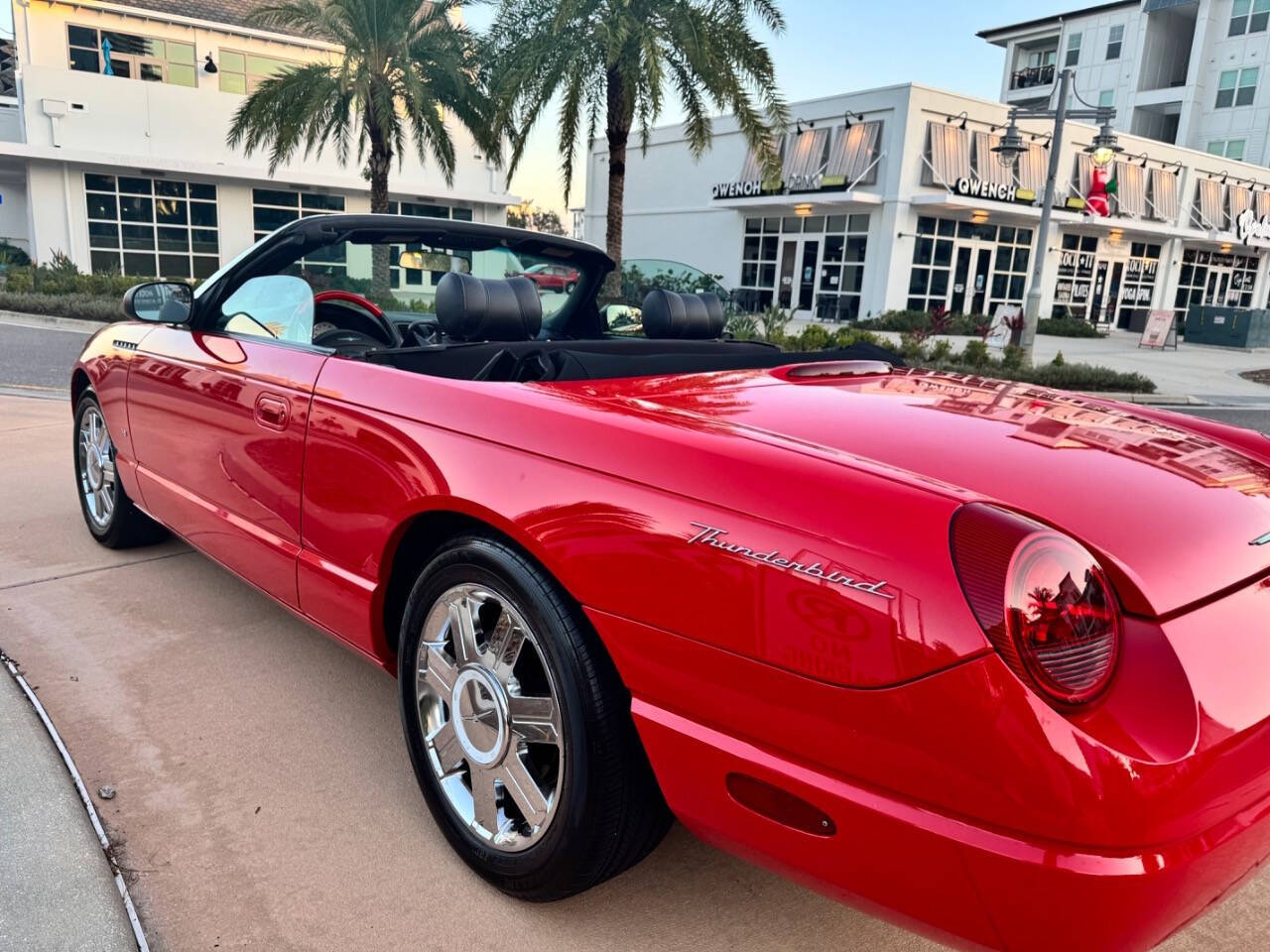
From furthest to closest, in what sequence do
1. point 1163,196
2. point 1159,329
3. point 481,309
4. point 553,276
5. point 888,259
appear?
point 1163,196
point 888,259
point 1159,329
point 553,276
point 481,309

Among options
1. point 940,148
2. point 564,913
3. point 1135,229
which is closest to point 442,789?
point 564,913

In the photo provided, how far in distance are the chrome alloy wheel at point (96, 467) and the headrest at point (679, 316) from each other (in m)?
2.44

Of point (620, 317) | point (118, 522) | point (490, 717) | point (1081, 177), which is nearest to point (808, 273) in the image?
point (1081, 177)

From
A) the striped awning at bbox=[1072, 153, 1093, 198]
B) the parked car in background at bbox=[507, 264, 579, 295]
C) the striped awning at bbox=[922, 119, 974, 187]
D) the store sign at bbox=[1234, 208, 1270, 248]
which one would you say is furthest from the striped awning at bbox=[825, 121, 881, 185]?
the parked car in background at bbox=[507, 264, 579, 295]

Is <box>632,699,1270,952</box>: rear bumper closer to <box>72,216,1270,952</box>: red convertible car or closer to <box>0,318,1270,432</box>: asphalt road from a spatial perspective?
<box>72,216,1270,952</box>: red convertible car

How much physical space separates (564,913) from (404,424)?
1.21m

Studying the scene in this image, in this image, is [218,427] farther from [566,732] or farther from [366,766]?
[566,732]

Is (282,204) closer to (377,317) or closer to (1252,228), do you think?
(377,317)

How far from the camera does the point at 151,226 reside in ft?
94.9

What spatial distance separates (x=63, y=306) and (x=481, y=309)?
19801 millimetres

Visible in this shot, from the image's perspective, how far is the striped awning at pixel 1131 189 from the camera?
32156mm

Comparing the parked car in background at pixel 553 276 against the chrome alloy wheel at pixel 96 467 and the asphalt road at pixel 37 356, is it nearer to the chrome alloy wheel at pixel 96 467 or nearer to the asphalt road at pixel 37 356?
the chrome alloy wheel at pixel 96 467

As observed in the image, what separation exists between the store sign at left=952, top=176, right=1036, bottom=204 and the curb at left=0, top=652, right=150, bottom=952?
28288 millimetres

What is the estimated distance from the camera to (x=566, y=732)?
72.9 inches
